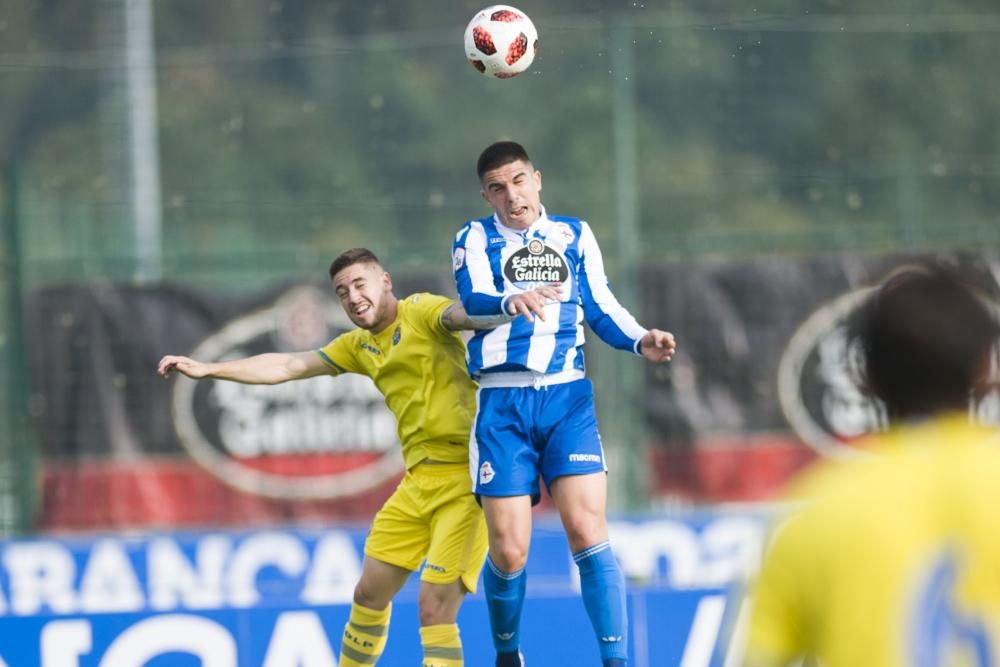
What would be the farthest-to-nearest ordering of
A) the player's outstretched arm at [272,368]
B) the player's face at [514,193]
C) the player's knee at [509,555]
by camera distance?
the player's outstretched arm at [272,368] < the player's face at [514,193] < the player's knee at [509,555]

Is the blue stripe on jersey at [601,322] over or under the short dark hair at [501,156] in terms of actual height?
under

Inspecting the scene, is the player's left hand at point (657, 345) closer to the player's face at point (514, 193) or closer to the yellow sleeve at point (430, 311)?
the player's face at point (514, 193)

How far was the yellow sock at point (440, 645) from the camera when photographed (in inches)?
257

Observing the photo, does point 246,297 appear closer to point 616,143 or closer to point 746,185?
point 616,143

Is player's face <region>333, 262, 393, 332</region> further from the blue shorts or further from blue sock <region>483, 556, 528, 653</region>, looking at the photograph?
blue sock <region>483, 556, 528, 653</region>

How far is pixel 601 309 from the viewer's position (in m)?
6.41

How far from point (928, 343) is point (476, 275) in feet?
12.7

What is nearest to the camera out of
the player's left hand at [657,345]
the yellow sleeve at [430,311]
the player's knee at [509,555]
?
the player's left hand at [657,345]

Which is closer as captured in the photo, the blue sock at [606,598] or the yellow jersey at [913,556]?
the yellow jersey at [913,556]

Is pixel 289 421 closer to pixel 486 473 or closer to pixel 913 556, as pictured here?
pixel 486 473

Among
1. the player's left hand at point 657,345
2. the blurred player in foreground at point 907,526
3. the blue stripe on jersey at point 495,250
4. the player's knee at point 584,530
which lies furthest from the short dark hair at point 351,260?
the blurred player in foreground at point 907,526

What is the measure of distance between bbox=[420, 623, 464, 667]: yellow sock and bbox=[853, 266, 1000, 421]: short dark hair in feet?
13.8

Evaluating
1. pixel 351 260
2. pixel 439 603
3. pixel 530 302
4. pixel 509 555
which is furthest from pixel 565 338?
pixel 439 603

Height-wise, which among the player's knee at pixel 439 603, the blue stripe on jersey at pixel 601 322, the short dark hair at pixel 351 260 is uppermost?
the short dark hair at pixel 351 260
